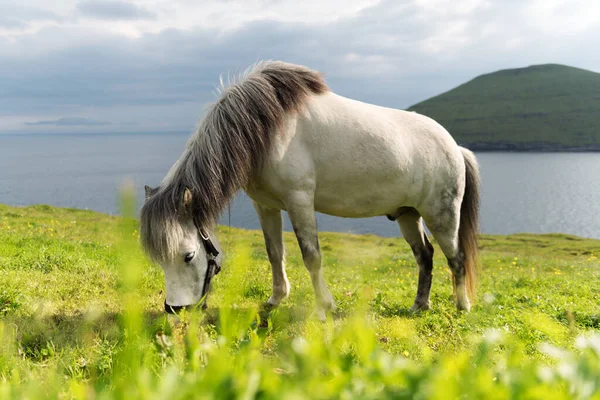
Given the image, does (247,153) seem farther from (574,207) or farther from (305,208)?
(574,207)

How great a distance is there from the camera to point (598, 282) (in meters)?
11.0

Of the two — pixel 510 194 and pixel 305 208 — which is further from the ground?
pixel 305 208

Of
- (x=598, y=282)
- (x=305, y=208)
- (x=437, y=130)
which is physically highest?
(x=437, y=130)

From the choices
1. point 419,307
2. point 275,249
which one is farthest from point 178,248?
point 419,307

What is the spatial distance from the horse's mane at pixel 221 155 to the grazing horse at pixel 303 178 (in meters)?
0.01

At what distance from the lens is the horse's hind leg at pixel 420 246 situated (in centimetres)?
776

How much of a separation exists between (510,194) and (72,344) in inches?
5603

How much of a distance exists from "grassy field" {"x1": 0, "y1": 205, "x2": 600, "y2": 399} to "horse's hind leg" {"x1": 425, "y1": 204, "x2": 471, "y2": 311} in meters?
0.39

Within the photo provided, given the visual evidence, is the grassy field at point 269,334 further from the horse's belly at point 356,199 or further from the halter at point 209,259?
the horse's belly at point 356,199

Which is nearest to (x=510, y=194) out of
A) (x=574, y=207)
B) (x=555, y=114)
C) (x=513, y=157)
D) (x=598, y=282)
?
(x=574, y=207)

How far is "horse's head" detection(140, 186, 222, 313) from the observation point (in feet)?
16.8

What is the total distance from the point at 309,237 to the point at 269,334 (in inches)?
58.4

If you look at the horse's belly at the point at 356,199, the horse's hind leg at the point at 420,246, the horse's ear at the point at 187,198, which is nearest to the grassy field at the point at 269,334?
the horse's hind leg at the point at 420,246

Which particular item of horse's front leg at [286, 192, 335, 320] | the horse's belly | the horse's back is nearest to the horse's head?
horse's front leg at [286, 192, 335, 320]
